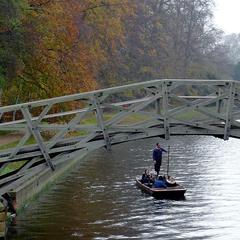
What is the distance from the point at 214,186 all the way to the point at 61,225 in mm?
10107

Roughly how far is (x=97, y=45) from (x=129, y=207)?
2536 cm

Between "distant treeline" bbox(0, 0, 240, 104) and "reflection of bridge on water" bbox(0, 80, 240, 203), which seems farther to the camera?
"distant treeline" bbox(0, 0, 240, 104)

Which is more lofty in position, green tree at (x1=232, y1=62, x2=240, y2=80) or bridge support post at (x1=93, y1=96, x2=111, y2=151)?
green tree at (x1=232, y1=62, x2=240, y2=80)

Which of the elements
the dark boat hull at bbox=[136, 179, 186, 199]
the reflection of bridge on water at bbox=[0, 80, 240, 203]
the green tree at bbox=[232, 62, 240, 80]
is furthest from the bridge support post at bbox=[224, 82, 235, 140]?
the green tree at bbox=[232, 62, 240, 80]

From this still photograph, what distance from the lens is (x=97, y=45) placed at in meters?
46.7

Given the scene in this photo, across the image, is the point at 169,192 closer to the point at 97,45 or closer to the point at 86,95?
the point at 86,95

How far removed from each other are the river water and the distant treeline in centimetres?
544

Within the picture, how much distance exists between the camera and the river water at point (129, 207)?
62.1ft

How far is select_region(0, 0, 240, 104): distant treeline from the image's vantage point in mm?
27656

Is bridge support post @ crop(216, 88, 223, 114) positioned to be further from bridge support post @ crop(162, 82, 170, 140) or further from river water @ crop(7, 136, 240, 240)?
river water @ crop(7, 136, 240, 240)

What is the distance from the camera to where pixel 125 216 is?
21.4m

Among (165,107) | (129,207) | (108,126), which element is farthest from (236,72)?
(108,126)

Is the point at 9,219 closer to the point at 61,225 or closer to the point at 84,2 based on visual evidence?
the point at 61,225

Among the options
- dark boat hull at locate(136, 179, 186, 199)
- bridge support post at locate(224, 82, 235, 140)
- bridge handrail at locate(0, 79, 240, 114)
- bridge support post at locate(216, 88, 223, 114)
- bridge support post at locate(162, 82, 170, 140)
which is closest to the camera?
bridge handrail at locate(0, 79, 240, 114)
